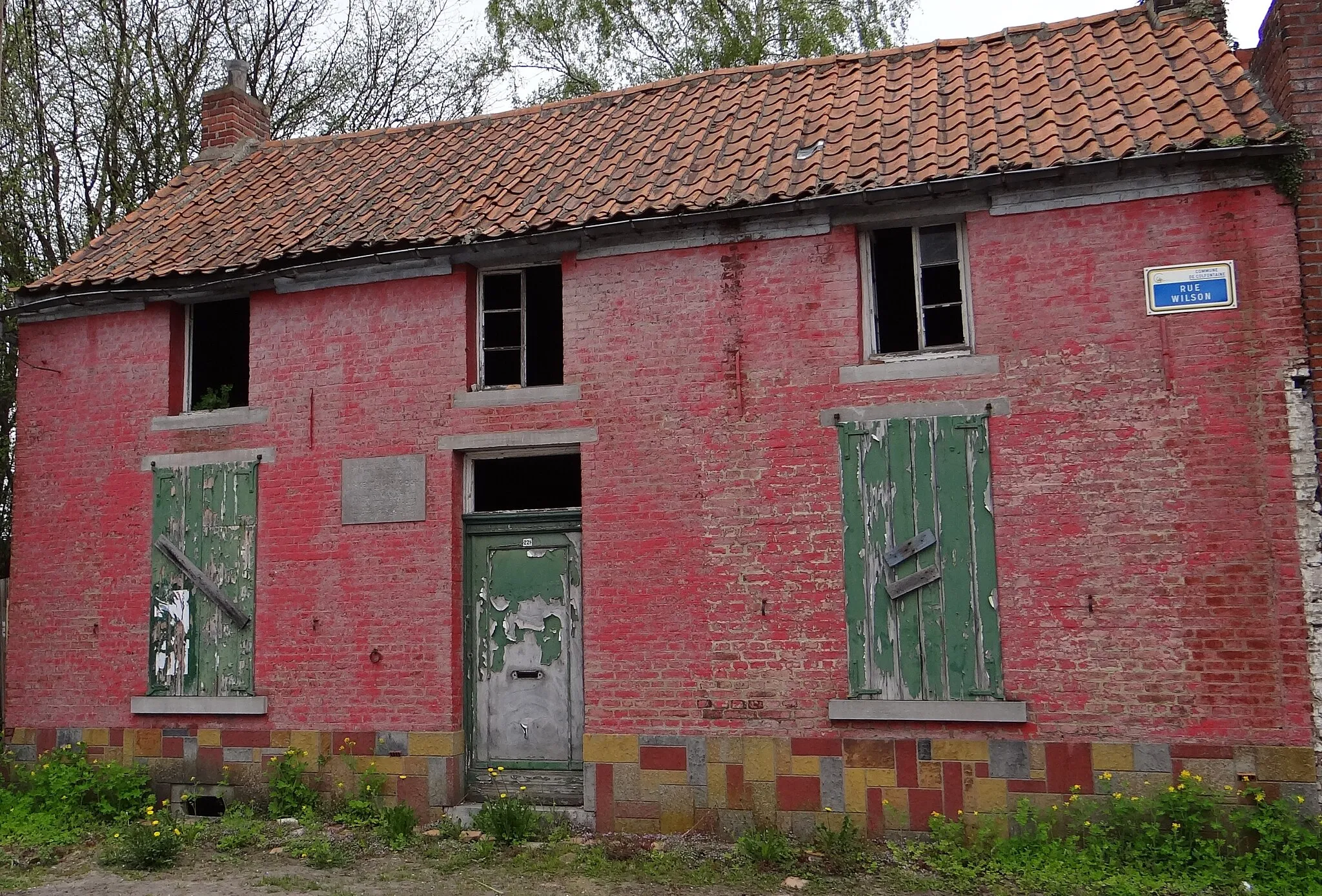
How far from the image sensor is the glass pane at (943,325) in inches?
317

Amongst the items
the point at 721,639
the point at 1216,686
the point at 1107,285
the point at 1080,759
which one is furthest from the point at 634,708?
the point at 1107,285

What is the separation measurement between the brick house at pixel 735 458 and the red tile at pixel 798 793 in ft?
0.08

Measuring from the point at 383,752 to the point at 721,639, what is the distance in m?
3.10

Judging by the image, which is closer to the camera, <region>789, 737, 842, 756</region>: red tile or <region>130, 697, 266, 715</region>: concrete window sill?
<region>789, 737, 842, 756</region>: red tile

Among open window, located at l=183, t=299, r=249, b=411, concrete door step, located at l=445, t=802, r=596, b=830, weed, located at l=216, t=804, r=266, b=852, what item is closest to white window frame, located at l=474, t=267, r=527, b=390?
open window, located at l=183, t=299, r=249, b=411

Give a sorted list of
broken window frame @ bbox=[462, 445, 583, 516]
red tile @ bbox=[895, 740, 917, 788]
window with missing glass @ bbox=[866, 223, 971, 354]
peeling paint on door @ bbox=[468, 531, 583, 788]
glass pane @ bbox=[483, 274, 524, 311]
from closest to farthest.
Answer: red tile @ bbox=[895, 740, 917, 788] < window with missing glass @ bbox=[866, 223, 971, 354] < peeling paint on door @ bbox=[468, 531, 583, 788] < broken window frame @ bbox=[462, 445, 583, 516] < glass pane @ bbox=[483, 274, 524, 311]

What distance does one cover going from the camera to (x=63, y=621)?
975 centimetres

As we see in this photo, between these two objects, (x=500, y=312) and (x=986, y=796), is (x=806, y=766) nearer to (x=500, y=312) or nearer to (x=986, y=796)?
(x=986, y=796)

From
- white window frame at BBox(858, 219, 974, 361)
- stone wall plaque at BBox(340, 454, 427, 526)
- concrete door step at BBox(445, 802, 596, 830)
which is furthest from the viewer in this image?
stone wall plaque at BBox(340, 454, 427, 526)

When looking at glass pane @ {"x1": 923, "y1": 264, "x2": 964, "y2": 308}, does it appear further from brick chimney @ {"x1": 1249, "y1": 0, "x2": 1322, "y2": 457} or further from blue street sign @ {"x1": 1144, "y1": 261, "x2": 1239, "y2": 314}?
brick chimney @ {"x1": 1249, "y1": 0, "x2": 1322, "y2": 457}

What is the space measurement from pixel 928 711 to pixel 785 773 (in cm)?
117

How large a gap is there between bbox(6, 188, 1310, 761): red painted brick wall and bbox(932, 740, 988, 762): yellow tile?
10 centimetres

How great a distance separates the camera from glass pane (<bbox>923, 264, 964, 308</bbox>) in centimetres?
809

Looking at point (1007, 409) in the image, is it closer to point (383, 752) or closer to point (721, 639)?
point (721, 639)
